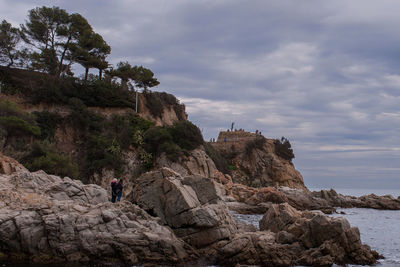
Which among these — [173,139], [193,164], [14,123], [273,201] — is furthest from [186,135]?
[14,123]

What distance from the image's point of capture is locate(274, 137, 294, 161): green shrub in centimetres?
5728

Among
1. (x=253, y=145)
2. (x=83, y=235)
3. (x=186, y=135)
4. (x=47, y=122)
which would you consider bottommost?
(x=83, y=235)

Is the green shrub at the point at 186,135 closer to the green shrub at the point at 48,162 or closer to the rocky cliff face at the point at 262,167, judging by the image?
the green shrub at the point at 48,162

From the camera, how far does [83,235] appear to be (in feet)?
44.9

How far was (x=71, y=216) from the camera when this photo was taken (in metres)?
14.2

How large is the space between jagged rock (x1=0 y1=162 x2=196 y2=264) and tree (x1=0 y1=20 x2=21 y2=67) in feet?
92.2

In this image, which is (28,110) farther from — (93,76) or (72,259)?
(72,259)

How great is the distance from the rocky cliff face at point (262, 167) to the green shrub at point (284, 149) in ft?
1.71

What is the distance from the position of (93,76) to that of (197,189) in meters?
29.5

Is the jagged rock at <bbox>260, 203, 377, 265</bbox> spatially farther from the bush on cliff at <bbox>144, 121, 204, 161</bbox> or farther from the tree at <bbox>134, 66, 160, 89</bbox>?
the tree at <bbox>134, 66, 160, 89</bbox>

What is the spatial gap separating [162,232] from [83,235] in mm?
2825

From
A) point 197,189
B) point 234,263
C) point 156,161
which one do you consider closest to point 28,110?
point 156,161

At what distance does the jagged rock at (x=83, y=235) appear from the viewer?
13.5 metres

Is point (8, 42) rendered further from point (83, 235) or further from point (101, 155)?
point (83, 235)
